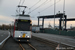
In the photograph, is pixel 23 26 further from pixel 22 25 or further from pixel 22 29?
pixel 22 29

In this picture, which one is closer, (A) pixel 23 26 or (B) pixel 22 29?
(B) pixel 22 29

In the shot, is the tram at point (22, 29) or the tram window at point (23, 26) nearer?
the tram at point (22, 29)

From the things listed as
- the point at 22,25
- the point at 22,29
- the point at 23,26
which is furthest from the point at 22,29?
the point at 22,25

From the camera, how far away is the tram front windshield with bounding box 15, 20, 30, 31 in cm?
1691

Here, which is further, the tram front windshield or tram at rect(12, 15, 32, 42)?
the tram front windshield

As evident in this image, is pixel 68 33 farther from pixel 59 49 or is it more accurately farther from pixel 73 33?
pixel 59 49

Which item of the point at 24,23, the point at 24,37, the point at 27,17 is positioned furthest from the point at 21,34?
the point at 27,17

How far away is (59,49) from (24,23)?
8.29 m

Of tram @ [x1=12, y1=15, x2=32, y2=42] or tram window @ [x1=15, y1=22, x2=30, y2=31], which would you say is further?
tram window @ [x1=15, y1=22, x2=30, y2=31]

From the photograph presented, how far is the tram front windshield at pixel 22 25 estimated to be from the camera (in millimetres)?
16906

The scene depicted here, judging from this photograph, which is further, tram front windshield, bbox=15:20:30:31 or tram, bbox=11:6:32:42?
tram front windshield, bbox=15:20:30:31

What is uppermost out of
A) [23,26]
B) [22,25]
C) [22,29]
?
[22,25]

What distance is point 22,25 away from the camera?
17109 mm

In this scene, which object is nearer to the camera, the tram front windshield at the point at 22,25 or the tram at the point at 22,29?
the tram at the point at 22,29
